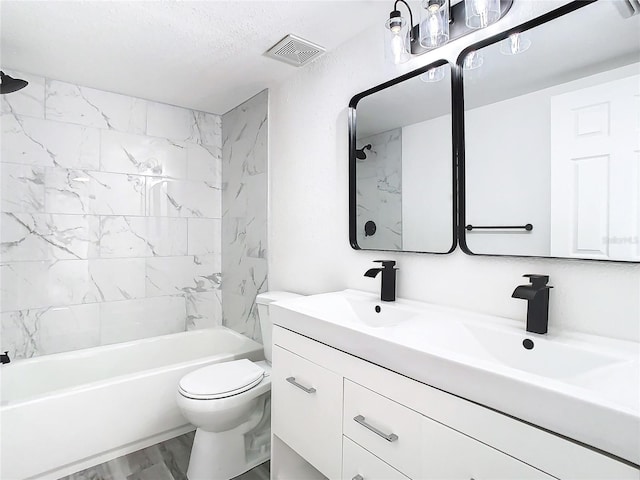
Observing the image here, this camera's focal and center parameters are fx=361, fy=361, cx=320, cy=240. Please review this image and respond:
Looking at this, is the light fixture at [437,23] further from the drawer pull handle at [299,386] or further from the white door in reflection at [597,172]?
the drawer pull handle at [299,386]

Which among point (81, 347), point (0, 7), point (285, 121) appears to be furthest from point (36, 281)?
point (285, 121)

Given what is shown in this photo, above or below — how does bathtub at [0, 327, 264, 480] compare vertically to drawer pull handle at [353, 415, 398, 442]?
below

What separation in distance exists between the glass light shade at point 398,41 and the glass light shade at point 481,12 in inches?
10.6

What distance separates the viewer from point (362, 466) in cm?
116

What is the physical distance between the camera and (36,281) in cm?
240

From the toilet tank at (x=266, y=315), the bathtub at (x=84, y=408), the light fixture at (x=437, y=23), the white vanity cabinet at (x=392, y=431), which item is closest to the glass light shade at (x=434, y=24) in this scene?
the light fixture at (x=437, y=23)

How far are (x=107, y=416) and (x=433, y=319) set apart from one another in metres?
1.84

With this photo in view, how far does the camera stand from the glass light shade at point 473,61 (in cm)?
138

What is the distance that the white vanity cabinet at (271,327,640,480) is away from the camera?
75 cm

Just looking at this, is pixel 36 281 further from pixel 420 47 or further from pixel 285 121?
pixel 420 47

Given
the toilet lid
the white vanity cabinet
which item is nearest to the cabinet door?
the white vanity cabinet

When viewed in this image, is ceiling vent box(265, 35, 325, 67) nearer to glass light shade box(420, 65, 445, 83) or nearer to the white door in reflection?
glass light shade box(420, 65, 445, 83)

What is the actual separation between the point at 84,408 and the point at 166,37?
2.03m

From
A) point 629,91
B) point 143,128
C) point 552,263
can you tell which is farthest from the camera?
point 143,128
